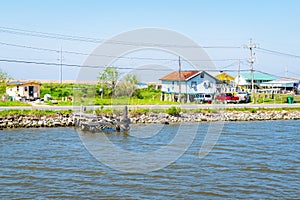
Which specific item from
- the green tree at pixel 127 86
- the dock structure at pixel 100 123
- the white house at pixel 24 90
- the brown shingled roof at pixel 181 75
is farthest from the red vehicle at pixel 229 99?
the dock structure at pixel 100 123

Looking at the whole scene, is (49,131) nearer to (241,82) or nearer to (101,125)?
(101,125)

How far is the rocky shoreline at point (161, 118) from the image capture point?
25.8 meters

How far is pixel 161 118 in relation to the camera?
29078 mm

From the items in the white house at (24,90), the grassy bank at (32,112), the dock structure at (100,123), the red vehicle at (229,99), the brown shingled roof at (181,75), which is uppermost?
the brown shingled roof at (181,75)

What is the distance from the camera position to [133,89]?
4500cm

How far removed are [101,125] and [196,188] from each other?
40.6 feet

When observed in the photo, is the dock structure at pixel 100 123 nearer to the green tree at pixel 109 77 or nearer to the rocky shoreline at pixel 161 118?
the rocky shoreline at pixel 161 118

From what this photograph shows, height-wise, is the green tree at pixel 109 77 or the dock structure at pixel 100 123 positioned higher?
the green tree at pixel 109 77

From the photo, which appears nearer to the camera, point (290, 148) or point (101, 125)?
point (290, 148)

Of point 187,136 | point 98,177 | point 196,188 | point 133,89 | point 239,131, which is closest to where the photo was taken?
point 196,188

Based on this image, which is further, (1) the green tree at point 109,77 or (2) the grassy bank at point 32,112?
(1) the green tree at point 109,77

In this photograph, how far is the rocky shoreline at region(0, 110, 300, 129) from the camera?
25.8 m

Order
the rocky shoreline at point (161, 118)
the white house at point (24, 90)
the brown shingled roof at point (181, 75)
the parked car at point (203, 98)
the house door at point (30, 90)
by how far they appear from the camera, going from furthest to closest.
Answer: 1. the brown shingled roof at point (181, 75)
2. the house door at point (30, 90)
3. the white house at point (24, 90)
4. the parked car at point (203, 98)
5. the rocky shoreline at point (161, 118)

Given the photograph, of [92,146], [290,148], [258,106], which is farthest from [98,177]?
[258,106]
